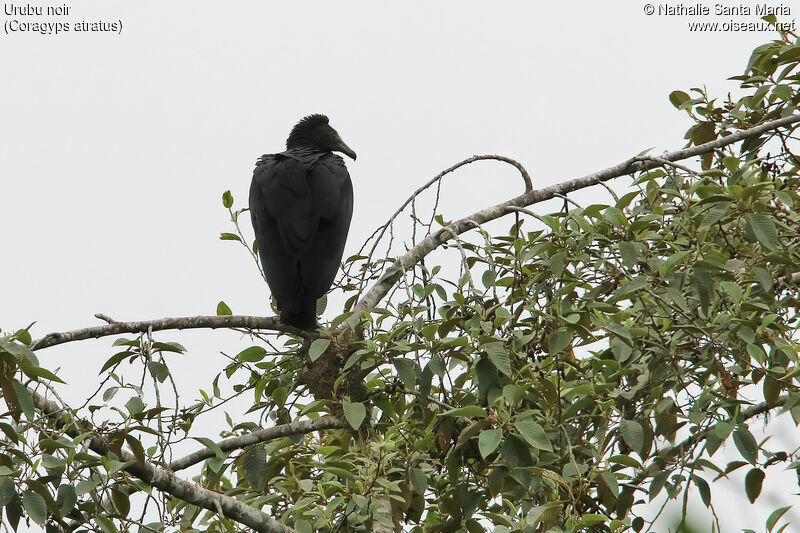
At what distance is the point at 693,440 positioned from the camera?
8.79ft

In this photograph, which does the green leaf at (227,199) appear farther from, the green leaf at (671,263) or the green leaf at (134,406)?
the green leaf at (671,263)

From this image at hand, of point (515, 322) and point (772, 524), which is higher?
point (515, 322)

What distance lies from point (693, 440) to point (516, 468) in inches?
26.2

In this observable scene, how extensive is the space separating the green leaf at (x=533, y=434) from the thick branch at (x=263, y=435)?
1.08 meters

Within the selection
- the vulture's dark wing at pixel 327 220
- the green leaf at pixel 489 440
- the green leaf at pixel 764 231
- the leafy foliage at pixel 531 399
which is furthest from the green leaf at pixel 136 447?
the green leaf at pixel 764 231

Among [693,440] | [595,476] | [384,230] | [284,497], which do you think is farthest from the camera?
[384,230]

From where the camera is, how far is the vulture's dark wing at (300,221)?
387 centimetres

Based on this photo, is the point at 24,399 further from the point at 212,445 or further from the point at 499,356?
the point at 499,356

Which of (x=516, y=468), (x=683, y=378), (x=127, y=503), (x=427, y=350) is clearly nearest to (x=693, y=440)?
Answer: (x=683, y=378)

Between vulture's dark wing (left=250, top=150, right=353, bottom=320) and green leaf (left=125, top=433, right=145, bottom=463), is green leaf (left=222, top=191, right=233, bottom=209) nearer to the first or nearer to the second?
vulture's dark wing (left=250, top=150, right=353, bottom=320)

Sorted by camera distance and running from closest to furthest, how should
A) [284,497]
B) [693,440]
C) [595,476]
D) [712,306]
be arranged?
[595,476] → [693,440] → [712,306] → [284,497]

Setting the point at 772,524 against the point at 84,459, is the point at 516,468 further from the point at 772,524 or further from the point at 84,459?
the point at 84,459

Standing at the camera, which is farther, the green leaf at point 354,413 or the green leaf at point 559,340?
the green leaf at point 354,413

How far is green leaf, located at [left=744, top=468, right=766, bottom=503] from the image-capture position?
2.76m
